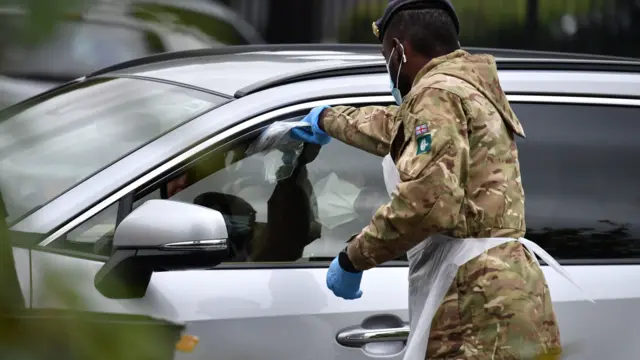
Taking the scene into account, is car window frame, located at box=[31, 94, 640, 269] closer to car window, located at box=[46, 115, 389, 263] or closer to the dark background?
car window, located at box=[46, 115, 389, 263]

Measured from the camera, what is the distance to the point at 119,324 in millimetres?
710

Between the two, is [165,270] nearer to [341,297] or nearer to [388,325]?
[341,297]

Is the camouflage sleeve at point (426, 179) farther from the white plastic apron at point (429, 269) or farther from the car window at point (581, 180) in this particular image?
the car window at point (581, 180)

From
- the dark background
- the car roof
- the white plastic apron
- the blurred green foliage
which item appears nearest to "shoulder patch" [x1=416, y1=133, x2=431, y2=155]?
the white plastic apron

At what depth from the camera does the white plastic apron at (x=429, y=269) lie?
203cm

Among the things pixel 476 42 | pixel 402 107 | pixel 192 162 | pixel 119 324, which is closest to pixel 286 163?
pixel 192 162

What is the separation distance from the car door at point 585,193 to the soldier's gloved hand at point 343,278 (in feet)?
2.02

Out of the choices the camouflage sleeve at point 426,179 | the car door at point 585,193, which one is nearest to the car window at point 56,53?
the camouflage sleeve at point 426,179

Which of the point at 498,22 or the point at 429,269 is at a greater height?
the point at 498,22

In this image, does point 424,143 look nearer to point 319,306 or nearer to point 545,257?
point 545,257

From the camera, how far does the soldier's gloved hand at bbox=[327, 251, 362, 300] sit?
2.06 metres

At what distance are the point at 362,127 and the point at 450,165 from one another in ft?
1.81

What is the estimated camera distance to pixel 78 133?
7.93 feet

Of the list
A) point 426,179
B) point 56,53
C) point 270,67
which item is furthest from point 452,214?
point 56,53
